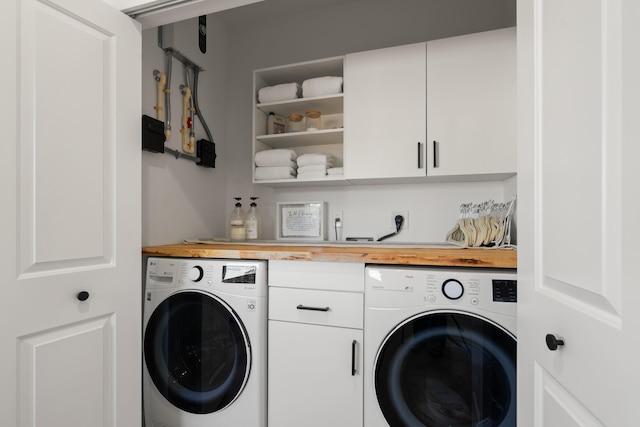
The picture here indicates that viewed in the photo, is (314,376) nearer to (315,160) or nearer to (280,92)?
(315,160)

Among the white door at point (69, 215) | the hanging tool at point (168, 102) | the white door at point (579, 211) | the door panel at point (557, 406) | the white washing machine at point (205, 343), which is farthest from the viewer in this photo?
the hanging tool at point (168, 102)

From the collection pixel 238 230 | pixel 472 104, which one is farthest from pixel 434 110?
pixel 238 230

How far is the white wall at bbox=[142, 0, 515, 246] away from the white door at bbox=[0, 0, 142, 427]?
60cm

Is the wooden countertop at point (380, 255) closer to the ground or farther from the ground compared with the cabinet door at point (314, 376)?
farther from the ground

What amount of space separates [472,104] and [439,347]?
124 cm

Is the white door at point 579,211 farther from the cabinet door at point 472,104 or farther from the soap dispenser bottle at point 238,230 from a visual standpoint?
the soap dispenser bottle at point 238,230

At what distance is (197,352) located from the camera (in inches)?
61.1

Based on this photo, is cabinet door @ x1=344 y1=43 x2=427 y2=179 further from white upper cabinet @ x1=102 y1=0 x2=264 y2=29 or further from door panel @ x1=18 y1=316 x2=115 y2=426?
door panel @ x1=18 y1=316 x2=115 y2=426

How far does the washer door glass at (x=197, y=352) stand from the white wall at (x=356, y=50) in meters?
0.94

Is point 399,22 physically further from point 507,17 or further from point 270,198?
point 270,198

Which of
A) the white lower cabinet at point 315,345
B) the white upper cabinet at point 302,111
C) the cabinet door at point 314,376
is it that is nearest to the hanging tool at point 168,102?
the white upper cabinet at point 302,111

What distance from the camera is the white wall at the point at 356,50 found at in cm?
200

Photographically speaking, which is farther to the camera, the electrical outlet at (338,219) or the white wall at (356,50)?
the electrical outlet at (338,219)

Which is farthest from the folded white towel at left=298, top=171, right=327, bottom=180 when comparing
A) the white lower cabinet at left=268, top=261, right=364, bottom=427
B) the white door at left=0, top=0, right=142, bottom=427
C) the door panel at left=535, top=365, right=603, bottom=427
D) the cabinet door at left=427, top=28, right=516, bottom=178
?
the door panel at left=535, top=365, right=603, bottom=427
